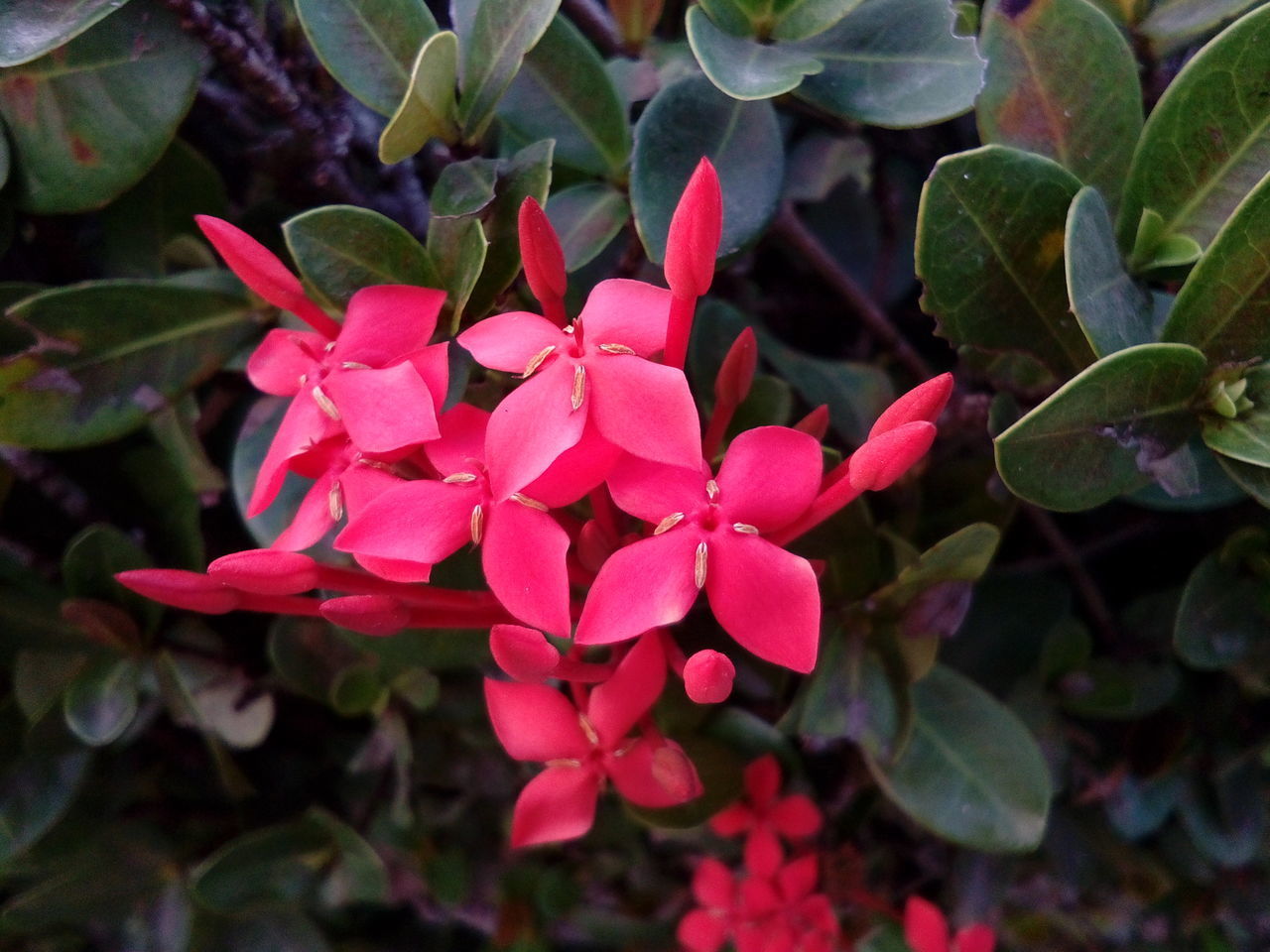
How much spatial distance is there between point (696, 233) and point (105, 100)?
36 cm

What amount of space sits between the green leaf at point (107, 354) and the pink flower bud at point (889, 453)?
0.40 m

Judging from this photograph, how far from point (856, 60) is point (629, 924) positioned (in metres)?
0.84

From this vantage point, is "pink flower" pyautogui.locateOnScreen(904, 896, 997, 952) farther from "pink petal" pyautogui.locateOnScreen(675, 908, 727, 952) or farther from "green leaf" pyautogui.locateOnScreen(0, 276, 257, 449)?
"green leaf" pyautogui.locateOnScreen(0, 276, 257, 449)

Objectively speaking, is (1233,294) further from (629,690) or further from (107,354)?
(107,354)

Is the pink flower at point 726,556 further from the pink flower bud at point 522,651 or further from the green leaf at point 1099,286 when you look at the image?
the green leaf at point 1099,286

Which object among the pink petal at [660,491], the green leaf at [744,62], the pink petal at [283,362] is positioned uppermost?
the green leaf at [744,62]

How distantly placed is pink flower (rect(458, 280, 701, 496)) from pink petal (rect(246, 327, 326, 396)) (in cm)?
11

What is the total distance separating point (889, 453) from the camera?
36cm

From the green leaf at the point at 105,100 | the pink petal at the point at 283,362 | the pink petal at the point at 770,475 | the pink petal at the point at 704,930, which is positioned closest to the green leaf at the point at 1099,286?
the pink petal at the point at 770,475

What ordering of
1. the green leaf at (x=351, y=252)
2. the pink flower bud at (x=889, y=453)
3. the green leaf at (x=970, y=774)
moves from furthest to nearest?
the green leaf at (x=970, y=774) < the green leaf at (x=351, y=252) < the pink flower bud at (x=889, y=453)

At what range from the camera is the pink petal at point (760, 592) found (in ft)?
1.21

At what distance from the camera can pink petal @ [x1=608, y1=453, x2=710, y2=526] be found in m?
0.38

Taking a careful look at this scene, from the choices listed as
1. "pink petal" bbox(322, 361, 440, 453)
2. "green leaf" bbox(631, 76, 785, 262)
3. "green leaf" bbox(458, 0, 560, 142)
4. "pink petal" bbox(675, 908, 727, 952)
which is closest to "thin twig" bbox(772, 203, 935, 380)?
"green leaf" bbox(631, 76, 785, 262)

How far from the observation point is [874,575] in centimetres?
56
